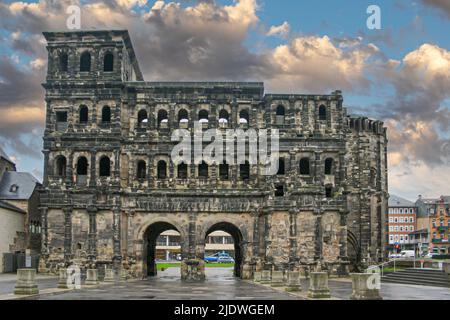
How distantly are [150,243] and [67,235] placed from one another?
28.7 ft

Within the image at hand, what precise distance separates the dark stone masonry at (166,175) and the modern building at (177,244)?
72.3m

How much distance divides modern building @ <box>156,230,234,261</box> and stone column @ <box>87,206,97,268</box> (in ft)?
245

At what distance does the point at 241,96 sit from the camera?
53.4 m

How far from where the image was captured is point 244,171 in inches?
2111

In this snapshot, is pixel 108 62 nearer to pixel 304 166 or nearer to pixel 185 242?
pixel 185 242

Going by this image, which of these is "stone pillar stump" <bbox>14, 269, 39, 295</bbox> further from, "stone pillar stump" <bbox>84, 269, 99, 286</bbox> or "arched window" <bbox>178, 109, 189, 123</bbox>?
"arched window" <bbox>178, 109, 189, 123</bbox>

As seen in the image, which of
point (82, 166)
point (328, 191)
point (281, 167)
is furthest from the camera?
point (328, 191)

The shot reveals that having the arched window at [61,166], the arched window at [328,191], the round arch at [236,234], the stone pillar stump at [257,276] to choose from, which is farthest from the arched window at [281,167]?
the arched window at [61,166]

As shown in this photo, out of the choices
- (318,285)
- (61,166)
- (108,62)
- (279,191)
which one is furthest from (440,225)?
(318,285)

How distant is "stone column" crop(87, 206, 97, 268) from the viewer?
1975 inches

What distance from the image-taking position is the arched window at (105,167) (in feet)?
172
